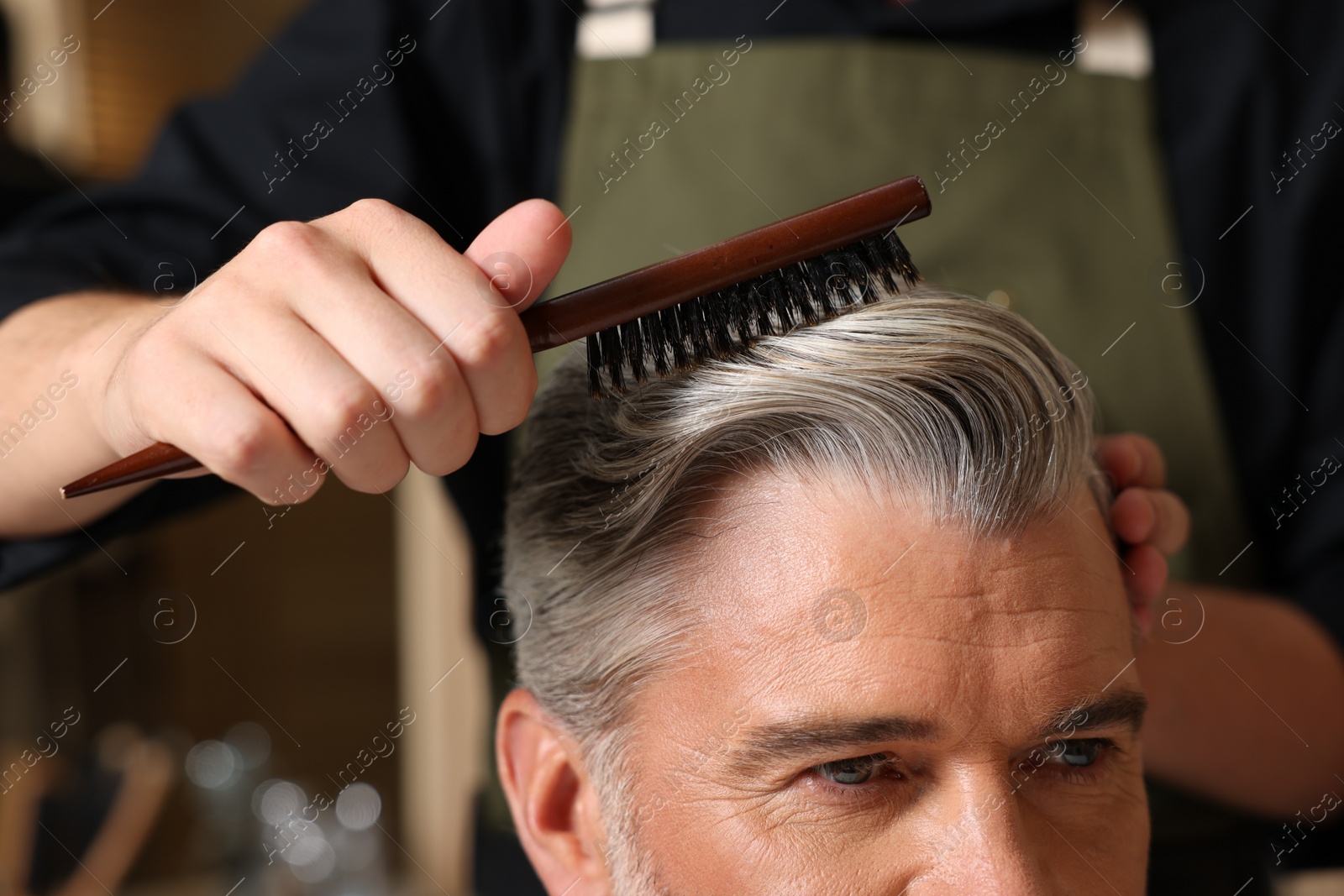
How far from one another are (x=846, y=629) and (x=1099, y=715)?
0.21m

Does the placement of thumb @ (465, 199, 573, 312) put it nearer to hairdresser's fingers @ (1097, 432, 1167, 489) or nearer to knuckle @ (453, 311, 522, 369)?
knuckle @ (453, 311, 522, 369)

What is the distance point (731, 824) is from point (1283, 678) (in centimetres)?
79

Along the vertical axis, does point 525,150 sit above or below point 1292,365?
above

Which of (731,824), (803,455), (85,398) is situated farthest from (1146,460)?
(85,398)

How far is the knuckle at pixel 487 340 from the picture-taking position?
573 millimetres

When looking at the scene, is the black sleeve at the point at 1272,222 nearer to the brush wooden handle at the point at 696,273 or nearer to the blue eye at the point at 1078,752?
the blue eye at the point at 1078,752

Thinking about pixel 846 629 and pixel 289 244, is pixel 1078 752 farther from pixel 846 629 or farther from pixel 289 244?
pixel 289 244

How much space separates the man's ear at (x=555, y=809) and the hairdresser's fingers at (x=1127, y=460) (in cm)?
54

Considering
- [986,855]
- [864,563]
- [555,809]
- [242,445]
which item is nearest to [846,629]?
[864,563]

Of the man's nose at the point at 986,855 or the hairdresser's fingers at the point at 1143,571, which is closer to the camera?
the man's nose at the point at 986,855

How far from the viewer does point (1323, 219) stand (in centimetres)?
121

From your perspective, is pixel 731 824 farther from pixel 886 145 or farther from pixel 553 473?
pixel 886 145

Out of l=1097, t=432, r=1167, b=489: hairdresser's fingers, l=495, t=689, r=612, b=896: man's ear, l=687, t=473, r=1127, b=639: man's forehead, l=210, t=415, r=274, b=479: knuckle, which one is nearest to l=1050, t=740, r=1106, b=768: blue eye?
l=687, t=473, r=1127, b=639: man's forehead

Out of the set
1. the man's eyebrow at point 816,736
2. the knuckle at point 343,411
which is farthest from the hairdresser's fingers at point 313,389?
the man's eyebrow at point 816,736
